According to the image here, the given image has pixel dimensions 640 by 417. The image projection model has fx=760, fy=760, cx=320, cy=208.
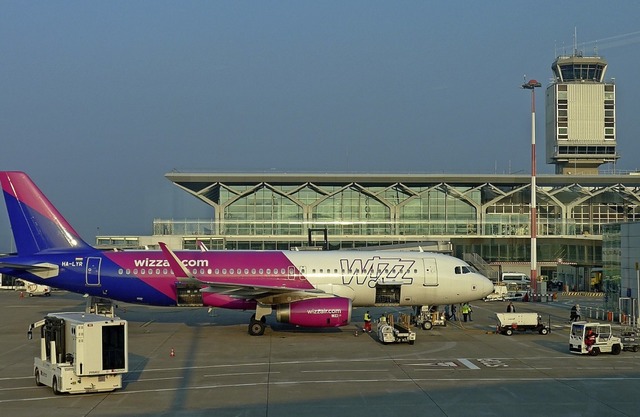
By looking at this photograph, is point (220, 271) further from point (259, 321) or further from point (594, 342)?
point (594, 342)

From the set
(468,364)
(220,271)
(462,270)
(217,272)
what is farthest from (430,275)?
(468,364)

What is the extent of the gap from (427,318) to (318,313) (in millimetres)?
7723

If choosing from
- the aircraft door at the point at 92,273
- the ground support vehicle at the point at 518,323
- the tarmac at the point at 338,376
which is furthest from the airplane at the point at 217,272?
the ground support vehicle at the point at 518,323

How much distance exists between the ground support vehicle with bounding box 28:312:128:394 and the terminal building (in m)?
56.4

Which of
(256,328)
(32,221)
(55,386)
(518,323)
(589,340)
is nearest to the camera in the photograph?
(55,386)

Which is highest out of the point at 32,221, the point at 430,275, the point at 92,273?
the point at 32,221

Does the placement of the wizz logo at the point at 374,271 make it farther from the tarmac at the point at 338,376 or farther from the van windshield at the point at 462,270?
the tarmac at the point at 338,376

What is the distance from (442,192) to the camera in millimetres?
86375

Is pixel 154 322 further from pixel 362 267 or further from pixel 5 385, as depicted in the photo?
pixel 5 385

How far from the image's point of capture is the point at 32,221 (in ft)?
129

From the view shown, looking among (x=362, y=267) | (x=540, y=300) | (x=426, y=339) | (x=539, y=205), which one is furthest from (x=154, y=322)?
(x=539, y=205)

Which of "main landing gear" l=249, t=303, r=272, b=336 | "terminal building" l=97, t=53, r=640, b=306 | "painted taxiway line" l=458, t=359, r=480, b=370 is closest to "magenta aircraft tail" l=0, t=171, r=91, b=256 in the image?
"main landing gear" l=249, t=303, r=272, b=336

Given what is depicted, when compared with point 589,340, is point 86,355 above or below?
above

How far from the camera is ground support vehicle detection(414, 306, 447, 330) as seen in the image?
130ft
